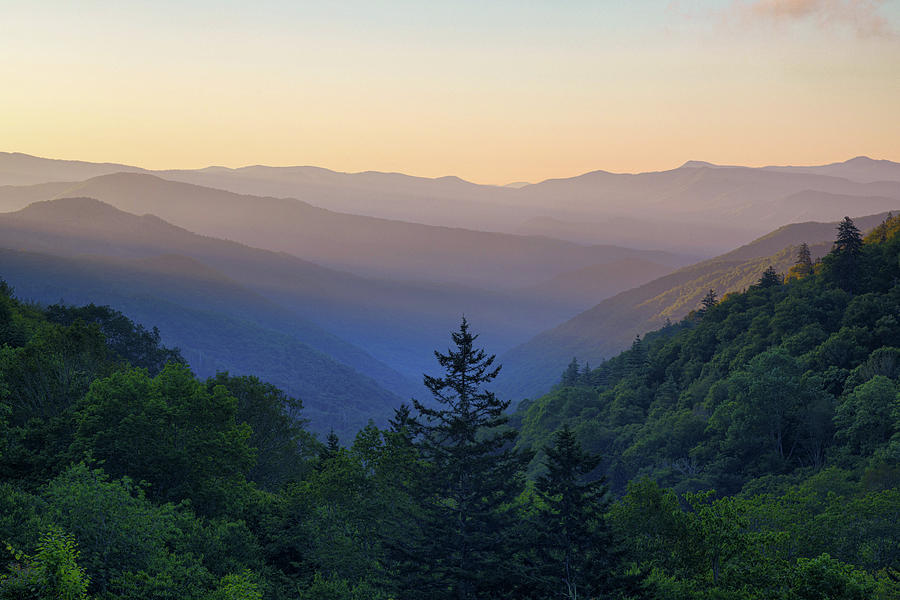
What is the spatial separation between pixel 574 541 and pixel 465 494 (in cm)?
604

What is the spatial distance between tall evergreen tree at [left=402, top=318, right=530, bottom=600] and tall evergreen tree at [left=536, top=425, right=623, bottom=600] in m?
1.91

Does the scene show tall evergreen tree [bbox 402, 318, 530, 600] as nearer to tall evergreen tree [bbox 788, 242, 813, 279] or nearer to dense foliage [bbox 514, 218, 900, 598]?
dense foliage [bbox 514, 218, 900, 598]

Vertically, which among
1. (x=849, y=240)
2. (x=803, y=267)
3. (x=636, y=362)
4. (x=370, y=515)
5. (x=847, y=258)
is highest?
(x=849, y=240)

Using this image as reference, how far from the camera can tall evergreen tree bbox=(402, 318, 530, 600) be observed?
3177cm

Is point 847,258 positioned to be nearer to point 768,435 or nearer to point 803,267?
point 803,267

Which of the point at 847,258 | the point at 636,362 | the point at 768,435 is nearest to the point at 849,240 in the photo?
the point at 847,258

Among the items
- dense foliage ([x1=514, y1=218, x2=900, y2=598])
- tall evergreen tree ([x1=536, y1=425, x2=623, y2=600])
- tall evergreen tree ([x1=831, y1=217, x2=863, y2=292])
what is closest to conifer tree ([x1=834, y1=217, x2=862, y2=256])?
tall evergreen tree ([x1=831, y1=217, x2=863, y2=292])

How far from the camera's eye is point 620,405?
363 feet

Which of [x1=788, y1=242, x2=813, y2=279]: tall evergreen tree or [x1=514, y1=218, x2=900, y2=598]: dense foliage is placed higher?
[x1=788, y1=242, x2=813, y2=279]: tall evergreen tree

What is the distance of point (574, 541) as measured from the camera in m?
31.4

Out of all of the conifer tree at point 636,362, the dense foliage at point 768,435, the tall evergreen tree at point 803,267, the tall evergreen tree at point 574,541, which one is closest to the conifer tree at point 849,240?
the dense foliage at point 768,435

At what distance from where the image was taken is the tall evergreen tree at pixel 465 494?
104ft

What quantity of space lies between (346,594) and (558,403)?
9862 cm

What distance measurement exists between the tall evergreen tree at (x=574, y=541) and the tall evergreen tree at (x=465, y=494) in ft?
6.27
